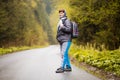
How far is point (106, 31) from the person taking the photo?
18578mm

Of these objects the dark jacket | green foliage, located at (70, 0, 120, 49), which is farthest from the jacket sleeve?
green foliage, located at (70, 0, 120, 49)

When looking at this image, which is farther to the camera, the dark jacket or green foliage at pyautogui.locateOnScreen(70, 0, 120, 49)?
green foliage at pyautogui.locateOnScreen(70, 0, 120, 49)

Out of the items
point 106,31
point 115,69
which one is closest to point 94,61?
point 115,69

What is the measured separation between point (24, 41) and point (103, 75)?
41.3m

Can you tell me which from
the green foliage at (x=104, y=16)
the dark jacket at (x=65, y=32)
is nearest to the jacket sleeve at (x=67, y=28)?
the dark jacket at (x=65, y=32)

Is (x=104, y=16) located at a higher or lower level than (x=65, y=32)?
higher

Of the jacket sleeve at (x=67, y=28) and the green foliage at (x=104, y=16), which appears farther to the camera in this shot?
the green foliage at (x=104, y=16)

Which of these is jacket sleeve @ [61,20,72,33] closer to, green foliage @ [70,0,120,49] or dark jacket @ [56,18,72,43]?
dark jacket @ [56,18,72,43]

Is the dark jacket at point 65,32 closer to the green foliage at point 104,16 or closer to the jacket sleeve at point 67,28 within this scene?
the jacket sleeve at point 67,28

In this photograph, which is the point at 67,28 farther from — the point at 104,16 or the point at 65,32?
the point at 104,16

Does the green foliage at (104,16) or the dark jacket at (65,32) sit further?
the green foliage at (104,16)

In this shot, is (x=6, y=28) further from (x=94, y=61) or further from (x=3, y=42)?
(x=94, y=61)

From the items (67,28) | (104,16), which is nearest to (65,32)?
(67,28)

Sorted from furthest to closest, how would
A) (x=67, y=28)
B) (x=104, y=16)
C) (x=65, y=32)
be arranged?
(x=104, y=16) < (x=65, y=32) < (x=67, y=28)
